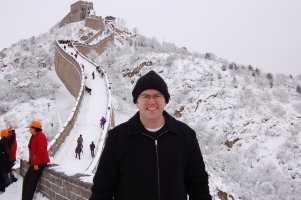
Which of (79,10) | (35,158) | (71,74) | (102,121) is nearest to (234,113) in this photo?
(102,121)

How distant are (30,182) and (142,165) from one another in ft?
16.4

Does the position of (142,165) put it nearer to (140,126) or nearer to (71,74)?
(140,126)

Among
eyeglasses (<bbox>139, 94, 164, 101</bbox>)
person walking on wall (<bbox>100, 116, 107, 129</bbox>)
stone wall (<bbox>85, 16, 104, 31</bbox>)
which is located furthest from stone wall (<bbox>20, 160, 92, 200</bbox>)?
stone wall (<bbox>85, 16, 104, 31</bbox>)

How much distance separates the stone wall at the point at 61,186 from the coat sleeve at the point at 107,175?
109 inches

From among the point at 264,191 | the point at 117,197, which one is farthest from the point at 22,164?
the point at 264,191

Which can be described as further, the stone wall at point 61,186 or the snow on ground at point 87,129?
the snow on ground at point 87,129

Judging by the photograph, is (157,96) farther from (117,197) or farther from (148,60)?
→ (148,60)

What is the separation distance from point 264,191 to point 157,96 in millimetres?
20934

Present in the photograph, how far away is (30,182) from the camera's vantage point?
6953mm

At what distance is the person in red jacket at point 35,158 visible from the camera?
6.46 metres

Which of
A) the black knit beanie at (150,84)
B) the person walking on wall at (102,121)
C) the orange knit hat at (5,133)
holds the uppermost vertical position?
the person walking on wall at (102,121)

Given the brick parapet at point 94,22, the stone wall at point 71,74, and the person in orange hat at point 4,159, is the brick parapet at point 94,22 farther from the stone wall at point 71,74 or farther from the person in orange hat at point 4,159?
the person in orange hat at point 4,159

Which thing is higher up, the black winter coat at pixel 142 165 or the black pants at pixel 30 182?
the black winter coat at pixel 142 165

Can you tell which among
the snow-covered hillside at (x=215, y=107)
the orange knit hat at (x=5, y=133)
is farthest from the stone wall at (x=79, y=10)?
the orange knit hat at (x=5, y=133)
